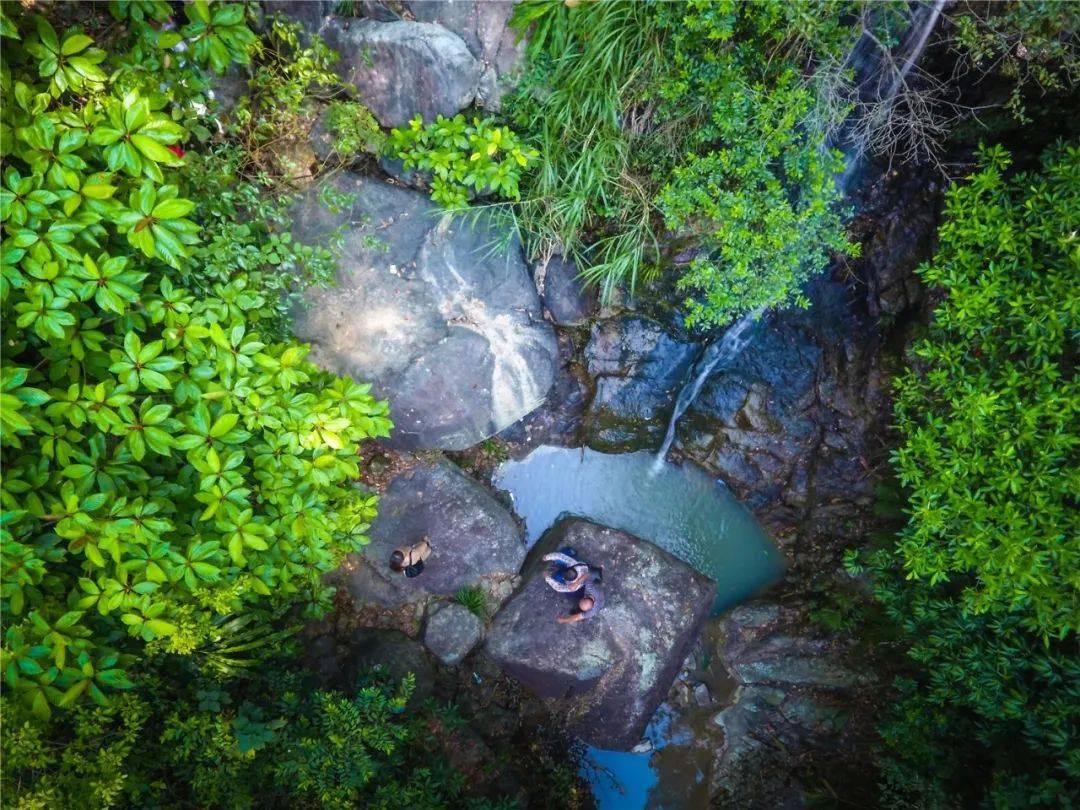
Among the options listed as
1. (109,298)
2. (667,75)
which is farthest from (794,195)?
(109,298)

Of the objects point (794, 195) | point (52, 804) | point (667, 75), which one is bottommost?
point (52, 804)

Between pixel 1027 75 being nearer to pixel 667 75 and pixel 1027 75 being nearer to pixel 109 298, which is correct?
pixel 667 75

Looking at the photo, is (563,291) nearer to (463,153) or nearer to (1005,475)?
(463,153)

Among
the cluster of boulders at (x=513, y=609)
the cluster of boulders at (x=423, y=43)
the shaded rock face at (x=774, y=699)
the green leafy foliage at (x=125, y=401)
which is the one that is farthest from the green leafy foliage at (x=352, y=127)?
the shaded rock face at (x=774, y=699)

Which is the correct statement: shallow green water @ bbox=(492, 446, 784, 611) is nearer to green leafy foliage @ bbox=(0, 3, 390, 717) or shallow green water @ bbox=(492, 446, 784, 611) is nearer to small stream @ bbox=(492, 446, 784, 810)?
small stream @ bbox=(492, 446, 784, 810)

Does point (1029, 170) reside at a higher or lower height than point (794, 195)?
higher

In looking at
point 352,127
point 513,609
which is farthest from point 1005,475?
point 352,127

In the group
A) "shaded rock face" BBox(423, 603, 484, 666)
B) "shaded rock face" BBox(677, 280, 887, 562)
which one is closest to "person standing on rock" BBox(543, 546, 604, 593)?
"shaded rock face" BBox(423, 603, 484, 666)
